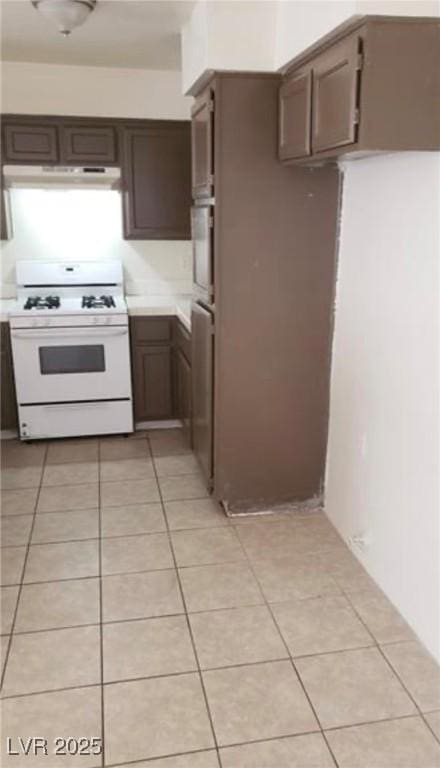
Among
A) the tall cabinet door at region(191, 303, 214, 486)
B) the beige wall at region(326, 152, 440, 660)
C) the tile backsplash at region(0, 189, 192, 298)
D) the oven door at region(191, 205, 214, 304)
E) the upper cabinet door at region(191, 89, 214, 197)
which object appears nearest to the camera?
the beige wall at region(326, 152, 440, 660)

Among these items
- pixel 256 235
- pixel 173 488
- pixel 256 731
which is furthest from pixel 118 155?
pixel 256 731

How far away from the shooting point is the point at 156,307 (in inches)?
156

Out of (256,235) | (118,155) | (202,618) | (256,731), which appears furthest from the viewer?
(118,155)

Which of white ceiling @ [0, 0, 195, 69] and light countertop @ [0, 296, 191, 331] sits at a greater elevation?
white ceiling @ [0, 0, 195, 69]

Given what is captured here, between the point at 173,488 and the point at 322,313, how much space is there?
1275 millimetres

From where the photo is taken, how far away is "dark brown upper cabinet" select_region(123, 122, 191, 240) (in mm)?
3945

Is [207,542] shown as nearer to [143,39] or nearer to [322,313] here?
[322,313]

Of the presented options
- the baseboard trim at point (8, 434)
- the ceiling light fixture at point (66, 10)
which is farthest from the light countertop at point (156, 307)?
the ceiling light fixture at point (66, 10)

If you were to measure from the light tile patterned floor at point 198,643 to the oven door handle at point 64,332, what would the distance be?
1.04 m

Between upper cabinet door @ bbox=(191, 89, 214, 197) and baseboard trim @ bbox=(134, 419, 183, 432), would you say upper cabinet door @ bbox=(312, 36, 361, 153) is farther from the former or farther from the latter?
baseboard trim @ bbox=(134, 419, 183, 432)

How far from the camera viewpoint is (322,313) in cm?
291

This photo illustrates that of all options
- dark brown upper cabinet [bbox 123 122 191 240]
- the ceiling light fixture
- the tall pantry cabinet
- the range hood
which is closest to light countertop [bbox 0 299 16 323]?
the range hood

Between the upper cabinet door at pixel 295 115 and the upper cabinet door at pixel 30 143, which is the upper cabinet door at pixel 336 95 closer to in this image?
the upper cabinet door at pixel 295 115

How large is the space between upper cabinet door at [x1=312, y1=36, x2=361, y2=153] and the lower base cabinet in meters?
1.88
